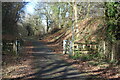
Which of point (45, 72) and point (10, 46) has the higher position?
point (10, 46)

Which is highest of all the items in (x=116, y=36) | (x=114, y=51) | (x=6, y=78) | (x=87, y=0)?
(x=87, y=0)

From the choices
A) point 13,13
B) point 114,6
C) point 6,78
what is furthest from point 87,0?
point 6,78

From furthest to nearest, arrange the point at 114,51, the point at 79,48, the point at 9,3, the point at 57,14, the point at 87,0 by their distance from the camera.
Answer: the point at 57,14 < the point at 87,0 < the point at 9,3 < the point at 79,48 < the point at 114,51

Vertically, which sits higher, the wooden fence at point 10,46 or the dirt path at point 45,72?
the wooden fence at point 10,46

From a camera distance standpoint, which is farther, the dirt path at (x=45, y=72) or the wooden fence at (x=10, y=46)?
the wooden fence at (x=10, y=46)

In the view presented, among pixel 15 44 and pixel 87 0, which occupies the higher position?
pixel 87 0

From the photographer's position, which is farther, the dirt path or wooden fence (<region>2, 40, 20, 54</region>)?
wooden fence (<region>2, 40, 20, 54</region>)

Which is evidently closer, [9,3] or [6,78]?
[6,78]

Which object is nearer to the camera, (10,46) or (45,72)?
(45,72)

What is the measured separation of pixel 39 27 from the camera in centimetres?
5912

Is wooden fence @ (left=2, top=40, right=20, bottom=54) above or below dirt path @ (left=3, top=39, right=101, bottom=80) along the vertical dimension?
above

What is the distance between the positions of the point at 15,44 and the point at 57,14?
2797 cm

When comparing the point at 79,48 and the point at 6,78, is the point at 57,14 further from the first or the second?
the point at 6,78

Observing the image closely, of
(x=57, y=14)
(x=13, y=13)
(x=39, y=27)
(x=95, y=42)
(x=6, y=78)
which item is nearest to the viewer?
(x=6, y=78)
